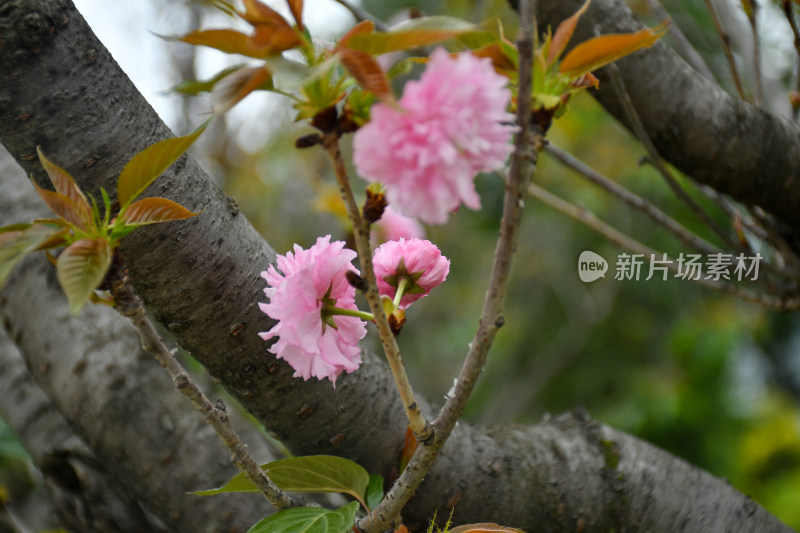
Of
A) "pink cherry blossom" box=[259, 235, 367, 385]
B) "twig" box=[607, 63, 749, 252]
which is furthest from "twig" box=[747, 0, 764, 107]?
"pink cherry blossom" box=[259, 235, 367, 385]

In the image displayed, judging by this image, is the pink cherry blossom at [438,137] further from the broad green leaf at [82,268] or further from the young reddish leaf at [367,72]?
the broad green leaf at [82,268]

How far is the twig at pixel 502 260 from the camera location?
0.34 m

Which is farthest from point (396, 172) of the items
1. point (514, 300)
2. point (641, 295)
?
point (514, 300)

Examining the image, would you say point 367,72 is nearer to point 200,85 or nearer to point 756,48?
point 200,85

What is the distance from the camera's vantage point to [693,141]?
35.7 inches

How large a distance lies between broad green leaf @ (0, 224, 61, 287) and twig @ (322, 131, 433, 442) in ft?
0.57

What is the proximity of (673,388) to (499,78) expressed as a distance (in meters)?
2.27

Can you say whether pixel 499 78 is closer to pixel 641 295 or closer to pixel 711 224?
pixel 711 224

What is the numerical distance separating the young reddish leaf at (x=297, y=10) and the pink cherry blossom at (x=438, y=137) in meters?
0.09

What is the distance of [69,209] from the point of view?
39cm

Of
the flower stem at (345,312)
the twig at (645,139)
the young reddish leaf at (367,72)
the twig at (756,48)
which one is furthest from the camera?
the twig at (756,48)

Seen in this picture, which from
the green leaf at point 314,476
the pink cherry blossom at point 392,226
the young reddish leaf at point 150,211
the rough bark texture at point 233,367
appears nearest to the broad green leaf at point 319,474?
the green leaf at point 314,476

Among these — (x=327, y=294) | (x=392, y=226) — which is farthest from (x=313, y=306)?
(x=392, y=226)

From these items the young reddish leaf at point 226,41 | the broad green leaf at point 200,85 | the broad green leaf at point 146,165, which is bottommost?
the broad green leaf at point 146,165
